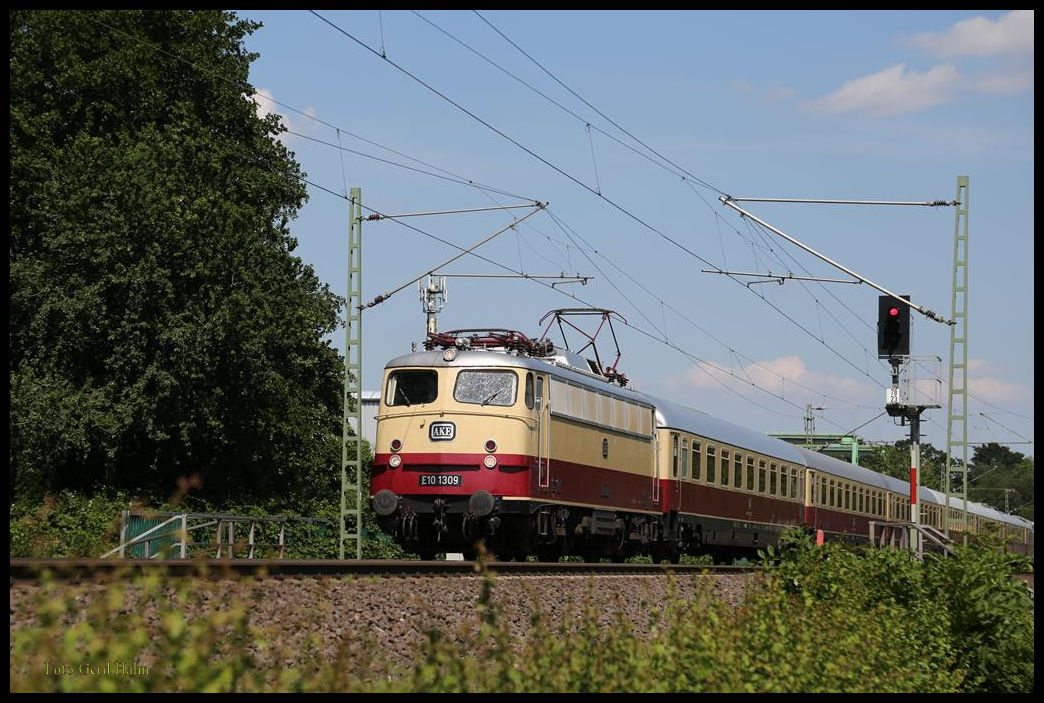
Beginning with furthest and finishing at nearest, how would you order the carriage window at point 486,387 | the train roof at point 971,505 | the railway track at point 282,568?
1. the train roof at point 971,505
2. the carriage window at point 486,387
3. the railway track at point 282,568

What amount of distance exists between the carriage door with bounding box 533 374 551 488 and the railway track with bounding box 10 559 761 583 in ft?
5.46

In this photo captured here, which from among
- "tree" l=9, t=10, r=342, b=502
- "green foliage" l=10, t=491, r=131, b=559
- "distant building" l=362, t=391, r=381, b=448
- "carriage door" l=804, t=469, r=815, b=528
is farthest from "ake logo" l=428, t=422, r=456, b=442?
"distant building" l=362, t=391, r=381, b=448

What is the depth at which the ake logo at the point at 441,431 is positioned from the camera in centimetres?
2380

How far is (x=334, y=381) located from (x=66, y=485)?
336 inches

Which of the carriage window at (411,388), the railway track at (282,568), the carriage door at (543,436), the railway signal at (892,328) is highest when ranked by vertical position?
the railway signal at (892,328)

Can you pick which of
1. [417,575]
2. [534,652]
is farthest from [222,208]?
[534,652]

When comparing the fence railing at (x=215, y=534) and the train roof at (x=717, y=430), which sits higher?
the train roof at (x=717, y=430)

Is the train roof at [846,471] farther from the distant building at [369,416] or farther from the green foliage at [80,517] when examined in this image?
the distant building at [369,416]

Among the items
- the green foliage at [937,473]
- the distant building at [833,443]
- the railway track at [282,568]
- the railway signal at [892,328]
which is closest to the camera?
the railway track at [282,568]

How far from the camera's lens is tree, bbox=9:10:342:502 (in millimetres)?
36156

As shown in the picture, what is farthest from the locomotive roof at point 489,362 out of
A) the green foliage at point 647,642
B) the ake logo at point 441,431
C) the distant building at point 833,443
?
the distant building at point 833,443

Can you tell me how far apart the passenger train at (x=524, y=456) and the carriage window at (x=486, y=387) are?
16mm

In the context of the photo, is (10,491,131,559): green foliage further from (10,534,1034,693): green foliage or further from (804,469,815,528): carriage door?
(804,469,815,528): carriage door

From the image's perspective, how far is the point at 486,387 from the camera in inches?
944
